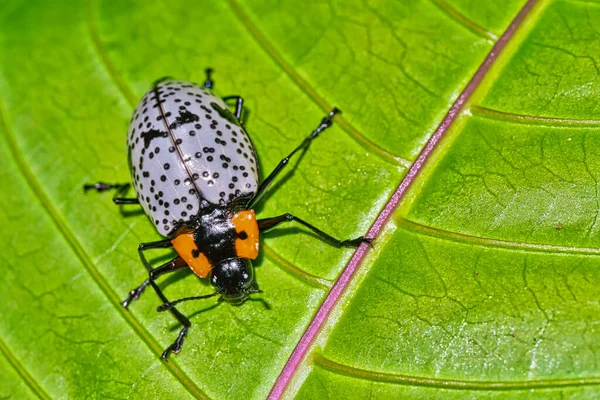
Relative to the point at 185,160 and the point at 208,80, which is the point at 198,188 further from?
the point at 208,80

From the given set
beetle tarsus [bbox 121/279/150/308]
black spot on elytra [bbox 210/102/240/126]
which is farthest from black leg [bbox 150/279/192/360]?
black spot on elytra [bbox 210/102/240/126]

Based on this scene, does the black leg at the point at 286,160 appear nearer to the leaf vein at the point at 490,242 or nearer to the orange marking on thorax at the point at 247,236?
the orange marking on thorax at the point at 247,236

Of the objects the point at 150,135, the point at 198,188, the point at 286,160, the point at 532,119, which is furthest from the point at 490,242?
the point at 150,135

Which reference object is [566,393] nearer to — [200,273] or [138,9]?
[200,273]

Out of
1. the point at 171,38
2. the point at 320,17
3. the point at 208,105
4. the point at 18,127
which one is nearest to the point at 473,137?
the point at 320,17

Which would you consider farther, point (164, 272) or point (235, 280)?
point (164, 272)

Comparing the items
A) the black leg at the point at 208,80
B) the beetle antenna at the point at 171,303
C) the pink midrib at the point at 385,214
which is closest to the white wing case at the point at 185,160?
the black leg at the point at 208,80
